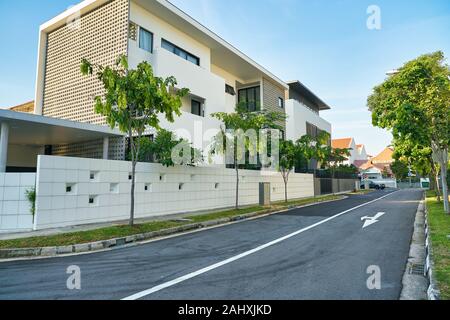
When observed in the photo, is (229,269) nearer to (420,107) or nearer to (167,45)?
(420,107)

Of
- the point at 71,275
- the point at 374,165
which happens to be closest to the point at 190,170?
the point at 71,275

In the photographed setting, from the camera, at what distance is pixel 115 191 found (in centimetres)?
1178

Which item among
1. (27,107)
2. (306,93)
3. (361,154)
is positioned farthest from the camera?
(361,154)

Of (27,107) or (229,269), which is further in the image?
(27,107)

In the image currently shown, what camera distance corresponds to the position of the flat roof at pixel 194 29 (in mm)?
16406

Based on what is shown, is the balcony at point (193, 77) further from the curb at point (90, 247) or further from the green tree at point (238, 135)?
the curb at point (90, 247)

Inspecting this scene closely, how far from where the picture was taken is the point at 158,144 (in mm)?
13250

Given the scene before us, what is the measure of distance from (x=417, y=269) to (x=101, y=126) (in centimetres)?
1257

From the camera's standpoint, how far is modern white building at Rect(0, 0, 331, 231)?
9969 mm

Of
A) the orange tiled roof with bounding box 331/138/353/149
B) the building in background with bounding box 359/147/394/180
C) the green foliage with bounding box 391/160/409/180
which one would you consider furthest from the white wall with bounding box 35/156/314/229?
the orange tiled roof with bounding box 331/138/353/149

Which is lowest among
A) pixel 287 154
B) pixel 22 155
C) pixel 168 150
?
pixel 168 150

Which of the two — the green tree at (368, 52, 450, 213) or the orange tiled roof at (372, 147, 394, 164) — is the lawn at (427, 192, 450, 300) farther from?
the orange tiled roof at (372, 147, 394, 164)

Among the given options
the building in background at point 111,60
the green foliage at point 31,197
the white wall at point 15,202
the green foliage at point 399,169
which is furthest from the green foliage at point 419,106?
the green foliage at point 399,169

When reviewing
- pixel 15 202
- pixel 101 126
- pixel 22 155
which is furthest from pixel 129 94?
pixel 22 155
